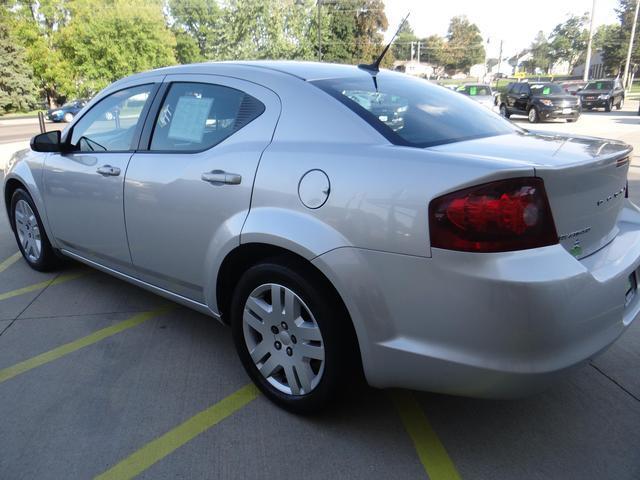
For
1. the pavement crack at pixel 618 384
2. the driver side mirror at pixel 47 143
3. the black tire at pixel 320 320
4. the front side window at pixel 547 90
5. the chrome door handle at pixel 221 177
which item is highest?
the driver side mirror at pixel 47 143

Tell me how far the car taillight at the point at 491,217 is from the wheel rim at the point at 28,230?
3740mm

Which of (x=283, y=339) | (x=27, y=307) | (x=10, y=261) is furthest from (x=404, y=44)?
(x=283, y=339)

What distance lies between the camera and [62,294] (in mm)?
4203

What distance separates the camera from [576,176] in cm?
201

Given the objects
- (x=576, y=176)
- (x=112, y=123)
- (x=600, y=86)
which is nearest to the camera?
(x=576, y=176)

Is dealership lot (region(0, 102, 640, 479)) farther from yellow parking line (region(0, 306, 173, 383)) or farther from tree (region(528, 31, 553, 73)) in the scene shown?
tree (region(528, 31, 553, 73))

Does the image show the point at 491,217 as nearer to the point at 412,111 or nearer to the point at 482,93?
the point at 412,111

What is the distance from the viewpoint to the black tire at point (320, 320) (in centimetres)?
224

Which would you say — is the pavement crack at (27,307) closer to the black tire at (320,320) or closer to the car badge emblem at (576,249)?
the black tire at (320,320)

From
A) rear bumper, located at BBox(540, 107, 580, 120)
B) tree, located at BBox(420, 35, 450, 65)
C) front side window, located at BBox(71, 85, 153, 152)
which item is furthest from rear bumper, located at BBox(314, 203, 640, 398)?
tree, located at BBox(420, 35, 450, 65)

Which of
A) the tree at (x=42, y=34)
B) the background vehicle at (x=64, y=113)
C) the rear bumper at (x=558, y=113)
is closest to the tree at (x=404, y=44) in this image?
the tree at (x=42, y=34)

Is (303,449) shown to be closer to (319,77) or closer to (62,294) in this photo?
(319,77)

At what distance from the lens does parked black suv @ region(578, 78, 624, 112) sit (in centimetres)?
2741

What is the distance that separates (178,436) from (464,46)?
132m
